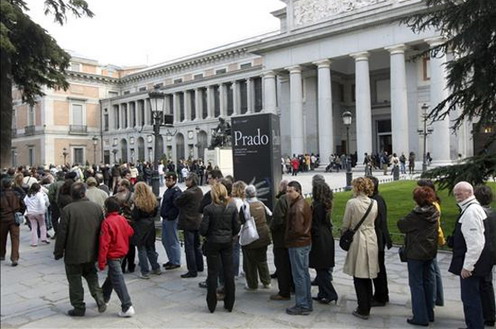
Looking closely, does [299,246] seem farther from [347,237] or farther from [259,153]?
[259,153]

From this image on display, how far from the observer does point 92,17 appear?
10836 mm

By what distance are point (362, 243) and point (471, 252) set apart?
1261mm

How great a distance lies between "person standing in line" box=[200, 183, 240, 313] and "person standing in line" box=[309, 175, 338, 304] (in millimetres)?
1104

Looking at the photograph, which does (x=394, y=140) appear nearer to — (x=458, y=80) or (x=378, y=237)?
(x=458, y=80)

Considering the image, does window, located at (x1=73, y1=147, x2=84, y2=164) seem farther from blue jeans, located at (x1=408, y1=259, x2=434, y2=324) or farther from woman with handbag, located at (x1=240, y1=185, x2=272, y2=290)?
blue jeans, located at (x1=408, y1=259, x2=434, y2=324)

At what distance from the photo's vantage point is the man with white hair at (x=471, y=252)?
4.73 metres

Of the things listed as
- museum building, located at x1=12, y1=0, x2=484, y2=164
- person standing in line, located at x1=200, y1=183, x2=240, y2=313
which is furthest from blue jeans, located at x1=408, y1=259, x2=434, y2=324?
museum building, located at x1=12, y1=0, x2=484, y2=164

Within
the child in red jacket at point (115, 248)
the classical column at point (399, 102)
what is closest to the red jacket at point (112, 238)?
the child in red jacket at point (115, 248)

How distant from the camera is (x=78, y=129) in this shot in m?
70.8

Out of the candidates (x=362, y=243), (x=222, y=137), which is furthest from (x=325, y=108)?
(x=362, y=243)

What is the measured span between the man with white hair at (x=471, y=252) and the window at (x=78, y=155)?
71.9 m

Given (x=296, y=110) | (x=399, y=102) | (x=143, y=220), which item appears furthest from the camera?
(x=296, y=110)

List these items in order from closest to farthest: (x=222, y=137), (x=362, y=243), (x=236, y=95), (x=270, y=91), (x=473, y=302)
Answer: (x=473, y=302)
(x=362, y=243)
(x=222, y=137)
(x=270, y=91)
(x=236, y=95)

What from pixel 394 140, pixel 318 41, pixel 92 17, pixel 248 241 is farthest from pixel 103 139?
pixel 248 241
